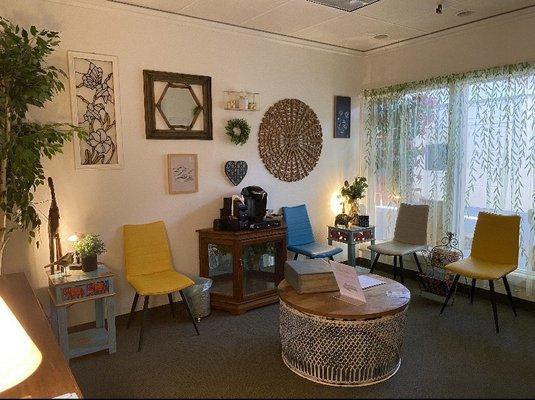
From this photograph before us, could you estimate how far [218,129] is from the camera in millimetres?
3791

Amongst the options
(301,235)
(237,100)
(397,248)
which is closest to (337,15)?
(237,100)

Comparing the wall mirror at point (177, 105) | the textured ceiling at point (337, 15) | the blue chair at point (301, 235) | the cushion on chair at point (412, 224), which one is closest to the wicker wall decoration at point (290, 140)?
the blue chair at point (301, 235)

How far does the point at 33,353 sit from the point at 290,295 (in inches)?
65.1

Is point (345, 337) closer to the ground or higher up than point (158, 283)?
closer to the ground

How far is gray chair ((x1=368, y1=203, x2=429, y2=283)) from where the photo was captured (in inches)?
160

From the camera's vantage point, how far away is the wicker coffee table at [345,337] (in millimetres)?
2338

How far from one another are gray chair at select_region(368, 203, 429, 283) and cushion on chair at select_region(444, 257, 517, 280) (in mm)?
606

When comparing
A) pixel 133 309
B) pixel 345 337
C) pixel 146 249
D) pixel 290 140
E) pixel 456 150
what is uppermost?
pixel 290 140

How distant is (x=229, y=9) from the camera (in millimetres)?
3348

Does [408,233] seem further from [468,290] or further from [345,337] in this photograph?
[345,337]

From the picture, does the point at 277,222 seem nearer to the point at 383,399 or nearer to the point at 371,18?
the point at 371,18

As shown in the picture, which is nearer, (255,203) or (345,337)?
(345,337)

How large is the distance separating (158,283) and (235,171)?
1331 mm

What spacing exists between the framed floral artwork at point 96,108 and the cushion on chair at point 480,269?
2939mm
